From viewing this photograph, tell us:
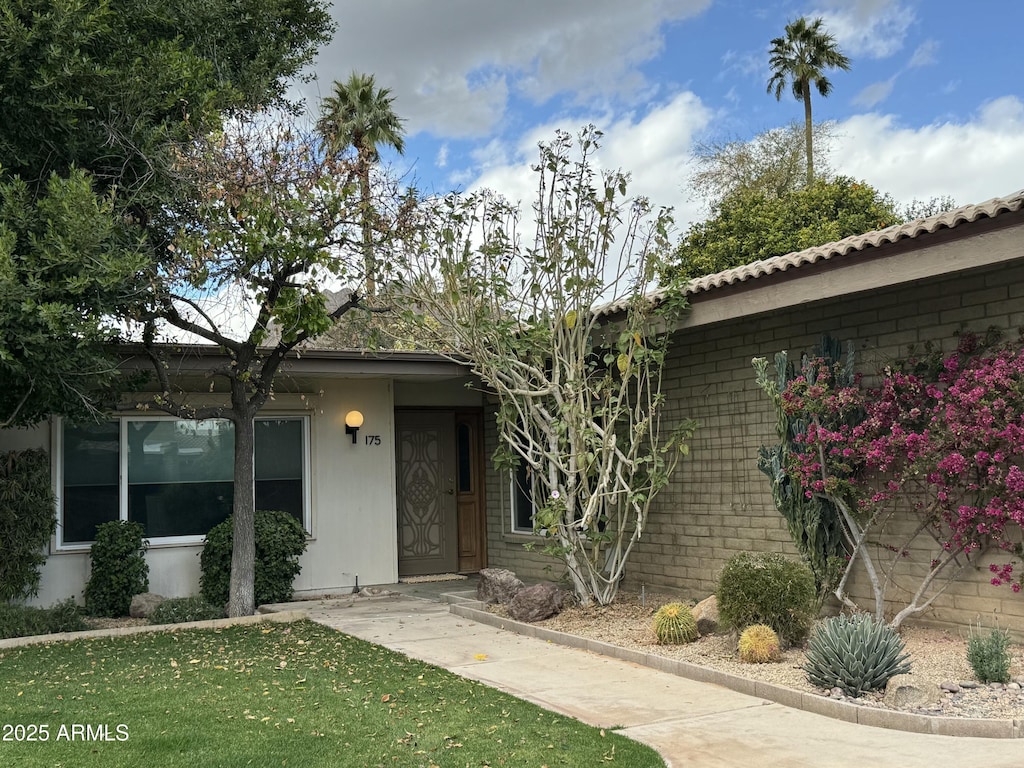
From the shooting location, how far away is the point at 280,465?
12.4 m

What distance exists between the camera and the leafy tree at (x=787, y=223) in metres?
21.8

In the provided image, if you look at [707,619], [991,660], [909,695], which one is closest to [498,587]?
[707,619]

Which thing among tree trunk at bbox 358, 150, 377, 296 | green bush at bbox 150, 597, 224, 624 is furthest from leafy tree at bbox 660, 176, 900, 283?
green bush at bbox 150, 597, 224, 624

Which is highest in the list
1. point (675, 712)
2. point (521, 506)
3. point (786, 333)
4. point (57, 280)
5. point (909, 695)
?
point (57, 280)

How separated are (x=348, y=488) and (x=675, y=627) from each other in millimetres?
6206

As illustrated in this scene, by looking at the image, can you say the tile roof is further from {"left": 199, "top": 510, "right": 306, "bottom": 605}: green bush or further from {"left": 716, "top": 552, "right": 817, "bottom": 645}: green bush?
{"left": 199, "top": 510, "right": 306, "bottom": 605}: green bush

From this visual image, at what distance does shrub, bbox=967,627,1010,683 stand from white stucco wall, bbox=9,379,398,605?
8.36 meters

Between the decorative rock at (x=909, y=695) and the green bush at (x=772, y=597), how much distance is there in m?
1.36

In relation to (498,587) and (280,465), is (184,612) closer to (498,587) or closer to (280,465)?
(280,465)

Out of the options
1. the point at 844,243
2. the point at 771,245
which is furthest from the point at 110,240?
the point at 771,245

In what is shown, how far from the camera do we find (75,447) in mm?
11156

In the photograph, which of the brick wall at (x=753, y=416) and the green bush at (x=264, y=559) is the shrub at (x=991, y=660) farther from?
the green bush at (x=264, y=559)

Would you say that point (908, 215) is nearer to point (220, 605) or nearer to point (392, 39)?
point (392, 39)

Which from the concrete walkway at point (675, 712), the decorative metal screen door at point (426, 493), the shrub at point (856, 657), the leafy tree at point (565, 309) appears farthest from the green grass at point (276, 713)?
the decorative metal screen door at point (426, 493)
